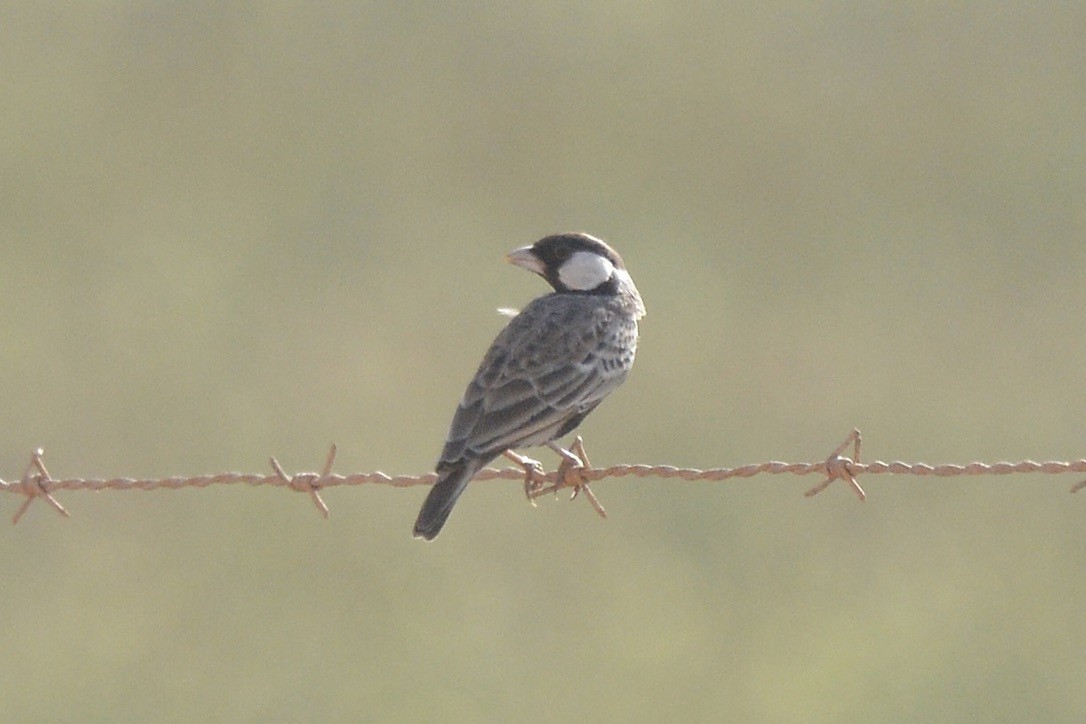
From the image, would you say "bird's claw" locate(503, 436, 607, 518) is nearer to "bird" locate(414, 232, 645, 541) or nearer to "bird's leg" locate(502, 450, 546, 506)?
"bird's leg" locate(502, 450, 546, 506)

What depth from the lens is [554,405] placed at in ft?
35.1

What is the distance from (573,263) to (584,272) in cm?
8

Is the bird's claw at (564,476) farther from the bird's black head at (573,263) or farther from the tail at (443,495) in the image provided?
the bird's black head at (573,263)

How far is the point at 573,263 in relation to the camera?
12.2m

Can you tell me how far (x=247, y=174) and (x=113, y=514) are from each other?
10244 mm

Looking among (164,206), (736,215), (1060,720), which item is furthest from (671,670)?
(164,206)

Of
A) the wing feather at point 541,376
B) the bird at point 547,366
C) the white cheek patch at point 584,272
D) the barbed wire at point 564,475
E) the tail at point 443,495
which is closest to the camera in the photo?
the barbed wire at point 564,475

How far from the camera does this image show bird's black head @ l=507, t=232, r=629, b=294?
12.1 meters

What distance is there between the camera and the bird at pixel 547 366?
1020 cm

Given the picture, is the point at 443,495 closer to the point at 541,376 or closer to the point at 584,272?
the point at 541,376

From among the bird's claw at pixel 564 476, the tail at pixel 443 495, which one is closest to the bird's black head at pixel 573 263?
the bird's claw at pixel 564 476

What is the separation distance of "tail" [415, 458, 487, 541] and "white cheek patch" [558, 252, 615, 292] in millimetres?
2110

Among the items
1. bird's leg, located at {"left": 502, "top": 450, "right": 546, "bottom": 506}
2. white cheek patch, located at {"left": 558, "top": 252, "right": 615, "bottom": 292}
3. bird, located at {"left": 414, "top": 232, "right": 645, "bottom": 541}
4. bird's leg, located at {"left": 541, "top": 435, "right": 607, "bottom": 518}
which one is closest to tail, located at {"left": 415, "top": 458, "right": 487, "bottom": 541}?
bird, located at {"left": 414, "top": 232, "right": 645, "bottom": 541}

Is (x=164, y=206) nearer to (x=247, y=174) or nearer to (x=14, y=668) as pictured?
(x=247, y=174)
